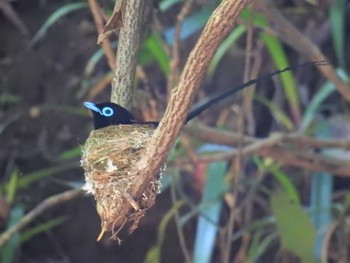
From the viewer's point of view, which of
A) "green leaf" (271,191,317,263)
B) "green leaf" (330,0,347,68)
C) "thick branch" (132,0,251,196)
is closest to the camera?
"thick branch" (132,0,251,196)

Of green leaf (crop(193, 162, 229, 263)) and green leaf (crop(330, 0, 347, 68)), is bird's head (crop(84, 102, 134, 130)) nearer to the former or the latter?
green leaf (crop(193, 162, 229, 263))

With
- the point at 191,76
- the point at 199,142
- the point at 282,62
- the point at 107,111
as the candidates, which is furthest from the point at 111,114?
the point at 282,62

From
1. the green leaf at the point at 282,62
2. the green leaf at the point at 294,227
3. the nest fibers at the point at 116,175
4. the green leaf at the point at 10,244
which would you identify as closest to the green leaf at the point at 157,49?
the green leaf at the point at 282,62

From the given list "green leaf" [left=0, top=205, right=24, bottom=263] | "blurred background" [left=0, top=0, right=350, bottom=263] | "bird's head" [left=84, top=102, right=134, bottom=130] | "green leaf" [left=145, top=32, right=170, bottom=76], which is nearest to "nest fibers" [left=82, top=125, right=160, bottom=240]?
"bird's head" [left=84, top=102, right=134, bottom=130]

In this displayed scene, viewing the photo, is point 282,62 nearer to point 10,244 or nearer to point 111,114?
point 10,244

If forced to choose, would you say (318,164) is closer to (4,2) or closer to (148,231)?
(148,231)
